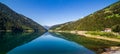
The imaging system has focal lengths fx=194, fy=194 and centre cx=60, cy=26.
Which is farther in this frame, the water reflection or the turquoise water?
the water reflection

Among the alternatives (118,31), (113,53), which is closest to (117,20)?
Answer: (118,31)

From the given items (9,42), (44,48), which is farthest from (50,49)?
(9,42)

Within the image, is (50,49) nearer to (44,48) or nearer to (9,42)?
(44,48)

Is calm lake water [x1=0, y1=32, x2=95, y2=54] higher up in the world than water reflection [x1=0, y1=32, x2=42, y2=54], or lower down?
lower down

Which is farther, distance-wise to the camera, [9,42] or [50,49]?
[9,42]

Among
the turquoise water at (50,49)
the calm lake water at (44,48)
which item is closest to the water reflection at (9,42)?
the calm lake water at (44,48)

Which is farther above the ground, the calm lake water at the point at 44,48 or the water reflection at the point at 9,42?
the water reflection at the point at 9,42

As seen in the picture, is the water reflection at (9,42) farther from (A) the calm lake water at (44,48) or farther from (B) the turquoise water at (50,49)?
(B) the turquoise water at (50,49)

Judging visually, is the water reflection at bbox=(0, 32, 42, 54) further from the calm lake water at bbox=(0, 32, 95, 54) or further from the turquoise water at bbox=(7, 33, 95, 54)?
the turquoise water at bbox=(7, 33, 95, 54)

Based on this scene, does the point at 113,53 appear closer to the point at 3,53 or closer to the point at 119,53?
the point at 119,53

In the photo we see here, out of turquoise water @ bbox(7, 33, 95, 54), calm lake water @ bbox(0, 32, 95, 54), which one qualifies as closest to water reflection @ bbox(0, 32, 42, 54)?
calm lake water @ bbox(0, 32, 95, 54)

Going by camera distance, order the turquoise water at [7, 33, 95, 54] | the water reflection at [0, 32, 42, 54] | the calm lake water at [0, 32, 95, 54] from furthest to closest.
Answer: the water reflection at [0, 32, 42, 54], the calm lake water at [0, 32, 95, 54], the turquoise water at [7, 33, 95, 54]
